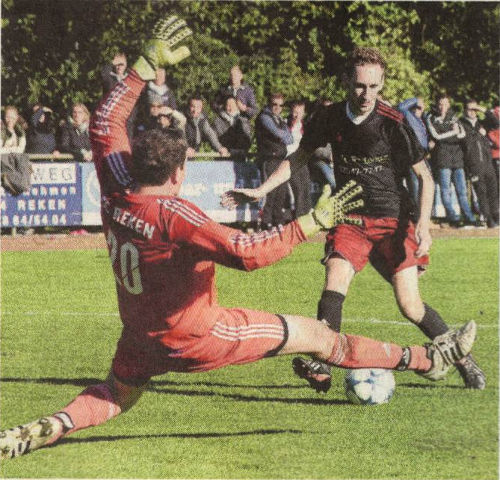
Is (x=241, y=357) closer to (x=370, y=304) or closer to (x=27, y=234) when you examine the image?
(x=370, y=304)

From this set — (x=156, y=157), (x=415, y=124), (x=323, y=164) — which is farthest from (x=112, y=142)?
(x=415, y=124)

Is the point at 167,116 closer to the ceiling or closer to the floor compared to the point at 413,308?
closer to the ceiling

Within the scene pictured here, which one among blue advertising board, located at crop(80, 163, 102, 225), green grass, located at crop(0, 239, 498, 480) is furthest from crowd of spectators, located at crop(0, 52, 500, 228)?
green grass, located at crop(0, 239, 498, 480)

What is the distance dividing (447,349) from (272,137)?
454 inches

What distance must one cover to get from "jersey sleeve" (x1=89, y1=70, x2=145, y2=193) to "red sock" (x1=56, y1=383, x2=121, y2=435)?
112cm

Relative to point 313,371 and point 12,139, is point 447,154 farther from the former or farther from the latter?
point 313,371

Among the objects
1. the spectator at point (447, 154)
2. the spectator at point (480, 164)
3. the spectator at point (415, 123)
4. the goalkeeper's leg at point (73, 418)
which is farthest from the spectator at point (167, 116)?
the goalkeeper's leg at point (73, 418)

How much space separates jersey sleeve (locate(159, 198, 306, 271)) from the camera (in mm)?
6207

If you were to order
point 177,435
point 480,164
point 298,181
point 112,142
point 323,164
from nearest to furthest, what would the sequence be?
1. point 112,142
2. point 177,435
3. point 298,181
4. point 323,164
5. point 480,164

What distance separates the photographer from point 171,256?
6.46 metres

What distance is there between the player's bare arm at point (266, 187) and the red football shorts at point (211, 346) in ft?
3.08

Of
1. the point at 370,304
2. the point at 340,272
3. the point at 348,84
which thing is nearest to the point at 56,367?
the point at 340,272

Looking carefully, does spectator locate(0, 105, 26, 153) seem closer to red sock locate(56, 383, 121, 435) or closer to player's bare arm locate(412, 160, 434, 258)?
player's bare arm locate(412, 160, 434, 258)

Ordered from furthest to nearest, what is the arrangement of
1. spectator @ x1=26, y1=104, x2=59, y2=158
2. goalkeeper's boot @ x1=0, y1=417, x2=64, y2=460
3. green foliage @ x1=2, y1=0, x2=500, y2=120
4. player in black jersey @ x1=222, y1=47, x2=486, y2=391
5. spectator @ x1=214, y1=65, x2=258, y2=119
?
green foliage @ x1=2, y1=0, x2=500, y2=120
spectator @ x1=214, y1=65, x2=258, y2=119
spectator @ x1=26, y1=104, x2=59, y2=158
player in black jersey @ x1=222, y1=47, x2=486, y2=391
goalkeeper's boot @ x1=0, y1=417, x2=64, y2=460
